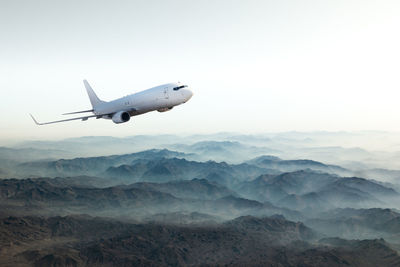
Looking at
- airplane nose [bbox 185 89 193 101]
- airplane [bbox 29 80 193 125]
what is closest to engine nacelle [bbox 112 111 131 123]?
airplane [bbox 29 80 193 125]

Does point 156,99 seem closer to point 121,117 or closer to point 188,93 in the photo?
point 188,93

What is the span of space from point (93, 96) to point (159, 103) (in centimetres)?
4509

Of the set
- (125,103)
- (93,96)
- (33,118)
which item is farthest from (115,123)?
(93,96)

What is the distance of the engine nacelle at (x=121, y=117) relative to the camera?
267 feet

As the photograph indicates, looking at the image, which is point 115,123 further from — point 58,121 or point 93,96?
point 93,96

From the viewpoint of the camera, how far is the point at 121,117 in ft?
268

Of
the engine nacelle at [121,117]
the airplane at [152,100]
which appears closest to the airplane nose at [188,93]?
the airplane at [152,100]

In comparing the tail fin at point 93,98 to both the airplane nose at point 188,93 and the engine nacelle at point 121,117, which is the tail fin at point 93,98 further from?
the airplane nose at point 188,93

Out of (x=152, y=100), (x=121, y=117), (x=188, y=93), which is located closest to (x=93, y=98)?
(x=121, y=117)

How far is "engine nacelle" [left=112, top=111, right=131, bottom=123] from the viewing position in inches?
3201

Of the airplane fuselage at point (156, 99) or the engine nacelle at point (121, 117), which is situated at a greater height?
the airplane fuselage at point (156, 99)

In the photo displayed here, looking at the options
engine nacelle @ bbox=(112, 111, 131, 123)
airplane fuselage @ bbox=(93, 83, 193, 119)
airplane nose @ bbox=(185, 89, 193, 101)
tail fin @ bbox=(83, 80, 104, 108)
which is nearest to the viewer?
airplane fuselage @ bbox=(93, 83, 193, 119)

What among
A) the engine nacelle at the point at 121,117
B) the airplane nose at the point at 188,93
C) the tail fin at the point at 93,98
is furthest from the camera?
the tail fin at the point at 93,98

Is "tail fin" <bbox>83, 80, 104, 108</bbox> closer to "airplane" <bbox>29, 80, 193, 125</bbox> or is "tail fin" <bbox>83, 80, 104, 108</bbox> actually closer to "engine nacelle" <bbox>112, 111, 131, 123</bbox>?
"airplane" <bbox>29, 80, 193, 125</bbox>
